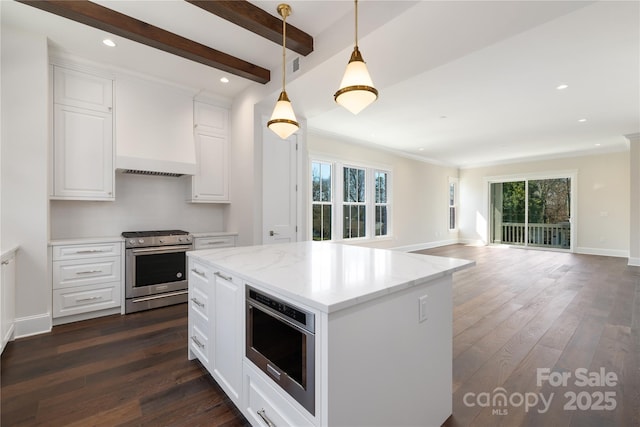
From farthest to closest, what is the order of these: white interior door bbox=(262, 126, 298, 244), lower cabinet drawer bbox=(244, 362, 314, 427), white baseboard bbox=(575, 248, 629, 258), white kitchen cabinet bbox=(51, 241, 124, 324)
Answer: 1. white baseboard bbox=(575, 248, 629, 258)
2. white interior door bbox=(262, 126, 298, 244)
3. white kitchen cabinet bbox=(51, 241, 124, 324)
4. lower cabinet drawer bbox=(244, 362, 314, 427)

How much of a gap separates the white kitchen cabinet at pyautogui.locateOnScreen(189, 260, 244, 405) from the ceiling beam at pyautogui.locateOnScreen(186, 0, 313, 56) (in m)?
1.96

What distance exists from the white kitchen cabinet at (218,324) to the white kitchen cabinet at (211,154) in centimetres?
202

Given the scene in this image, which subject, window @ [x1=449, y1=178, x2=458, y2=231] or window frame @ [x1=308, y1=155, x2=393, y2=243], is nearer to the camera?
window frame @ [x1=308, y1=155, x2=393, y2=243]

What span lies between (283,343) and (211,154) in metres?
3.44

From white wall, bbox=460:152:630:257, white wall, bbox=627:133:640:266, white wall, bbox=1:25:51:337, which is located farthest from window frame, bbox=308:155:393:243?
white wall, bbox=460:152:630:257

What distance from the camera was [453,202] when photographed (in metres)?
10.0

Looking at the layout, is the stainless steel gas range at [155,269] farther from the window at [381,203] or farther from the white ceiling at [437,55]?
the window at [381,203]

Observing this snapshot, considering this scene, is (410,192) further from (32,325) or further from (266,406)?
(32,325)

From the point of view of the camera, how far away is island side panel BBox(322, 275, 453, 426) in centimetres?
107

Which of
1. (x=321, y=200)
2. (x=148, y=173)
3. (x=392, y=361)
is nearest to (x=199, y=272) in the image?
(x=392, y=361)

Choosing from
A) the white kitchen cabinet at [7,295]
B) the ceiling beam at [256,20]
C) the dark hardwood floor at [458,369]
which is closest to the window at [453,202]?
the dark hardwood floor at [458,369]

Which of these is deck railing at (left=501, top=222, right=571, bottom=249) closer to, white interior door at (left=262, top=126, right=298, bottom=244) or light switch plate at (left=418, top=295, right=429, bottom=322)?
white interior door at (left=262, top=126, right=298, bottom=244)

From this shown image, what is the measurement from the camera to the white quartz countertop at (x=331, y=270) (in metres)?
1.13

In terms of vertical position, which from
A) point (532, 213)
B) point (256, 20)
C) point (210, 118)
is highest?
point (256, 20)
